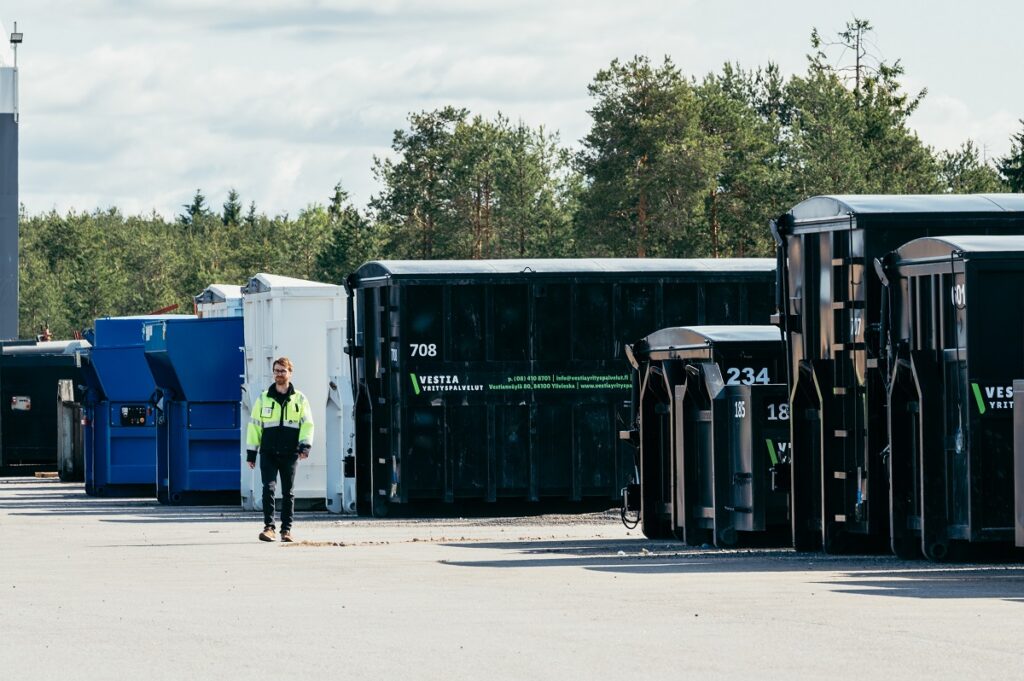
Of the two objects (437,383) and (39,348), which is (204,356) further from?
(39,348)

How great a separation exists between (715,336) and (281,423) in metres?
4.41

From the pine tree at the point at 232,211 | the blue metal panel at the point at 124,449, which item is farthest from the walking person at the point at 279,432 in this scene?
the pine tree at the point at 232,211

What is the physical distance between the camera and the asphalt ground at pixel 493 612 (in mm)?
10000

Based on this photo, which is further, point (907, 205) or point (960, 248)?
point (907, 205)

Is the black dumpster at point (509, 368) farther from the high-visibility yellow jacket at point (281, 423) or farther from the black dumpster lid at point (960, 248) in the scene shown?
the black dumpster lid at point (960, 248)

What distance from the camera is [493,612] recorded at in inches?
492

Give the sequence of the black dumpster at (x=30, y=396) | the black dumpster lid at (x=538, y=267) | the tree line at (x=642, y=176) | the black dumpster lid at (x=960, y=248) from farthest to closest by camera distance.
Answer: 1. the tree line at (x=642, y=176)
2. the black dumpster at (x=30, y=396)
3. the black dumpster lid at (x=538, y=267)
4. the black dumpster lid at (x=960, y=248)

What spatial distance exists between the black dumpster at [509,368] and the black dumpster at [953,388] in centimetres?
833

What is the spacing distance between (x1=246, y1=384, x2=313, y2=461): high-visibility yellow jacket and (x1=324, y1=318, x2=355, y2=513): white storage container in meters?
4.55

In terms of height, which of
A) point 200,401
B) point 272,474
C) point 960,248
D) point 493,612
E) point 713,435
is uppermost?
point 960,248

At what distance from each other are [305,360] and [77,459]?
12.1 metres

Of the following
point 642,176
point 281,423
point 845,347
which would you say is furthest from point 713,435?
point 642,176

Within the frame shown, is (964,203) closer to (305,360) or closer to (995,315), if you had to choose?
(995,315)

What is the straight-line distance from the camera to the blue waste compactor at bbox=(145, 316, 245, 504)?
27.9 m
